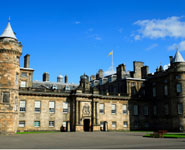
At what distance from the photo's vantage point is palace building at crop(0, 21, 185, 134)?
36.0 meters

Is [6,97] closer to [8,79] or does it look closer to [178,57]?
[8,79]

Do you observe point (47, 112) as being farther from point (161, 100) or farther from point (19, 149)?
point (19, 149)

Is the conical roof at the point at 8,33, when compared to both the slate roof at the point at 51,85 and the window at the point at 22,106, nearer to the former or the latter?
the window at the point at 22,106

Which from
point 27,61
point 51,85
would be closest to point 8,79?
point 27,61

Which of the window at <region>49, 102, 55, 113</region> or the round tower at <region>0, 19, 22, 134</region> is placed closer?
the round tower at <region>0, 19, 22, 134</region>

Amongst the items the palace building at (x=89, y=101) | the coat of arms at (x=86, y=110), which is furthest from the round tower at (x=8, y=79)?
the coat of arms at (x=86, y=110)

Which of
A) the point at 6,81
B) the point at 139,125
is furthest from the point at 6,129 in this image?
the point at 139,125

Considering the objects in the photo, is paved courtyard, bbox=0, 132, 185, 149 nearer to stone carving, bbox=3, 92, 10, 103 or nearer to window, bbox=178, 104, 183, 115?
stone carving, bbox=3, 92, 10, 103

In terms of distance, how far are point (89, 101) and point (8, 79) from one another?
16608 mm

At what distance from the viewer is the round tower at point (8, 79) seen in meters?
34.1

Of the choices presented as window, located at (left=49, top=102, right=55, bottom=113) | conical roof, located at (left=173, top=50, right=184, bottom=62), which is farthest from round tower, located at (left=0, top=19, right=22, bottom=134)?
conical roof, located at (left=173, top=50, right=184, bottom=62)

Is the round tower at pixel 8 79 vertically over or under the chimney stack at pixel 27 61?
under

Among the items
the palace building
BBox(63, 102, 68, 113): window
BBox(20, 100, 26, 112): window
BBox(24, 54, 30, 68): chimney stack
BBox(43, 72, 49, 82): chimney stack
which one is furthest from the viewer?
BBox(43, 72, 49, 82): chimney stack

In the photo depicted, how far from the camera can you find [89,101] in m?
47.0
